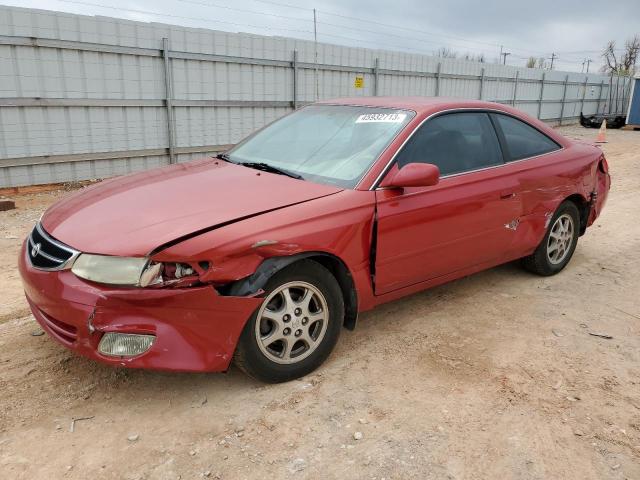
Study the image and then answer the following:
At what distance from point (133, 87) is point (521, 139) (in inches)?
263

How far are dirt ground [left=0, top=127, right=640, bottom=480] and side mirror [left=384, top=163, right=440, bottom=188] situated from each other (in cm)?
107

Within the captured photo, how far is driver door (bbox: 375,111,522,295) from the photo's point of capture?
3330mm

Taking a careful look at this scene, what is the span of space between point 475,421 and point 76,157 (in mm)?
7635

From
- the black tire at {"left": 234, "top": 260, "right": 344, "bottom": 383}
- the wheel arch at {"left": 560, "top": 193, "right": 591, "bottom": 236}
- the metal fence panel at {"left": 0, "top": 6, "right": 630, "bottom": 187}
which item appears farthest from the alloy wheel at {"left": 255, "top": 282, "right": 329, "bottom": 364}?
the metal fence panel at {"left": 0, "top": 6, "right": 630, "bottom": 187}

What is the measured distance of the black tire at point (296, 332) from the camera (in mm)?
2768

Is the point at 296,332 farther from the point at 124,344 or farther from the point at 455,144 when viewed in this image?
the point at 455,144

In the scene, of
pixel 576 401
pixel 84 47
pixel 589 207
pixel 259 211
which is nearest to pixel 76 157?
pixel 84 47

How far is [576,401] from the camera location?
2912 mm

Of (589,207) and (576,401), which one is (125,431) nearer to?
(576,401)

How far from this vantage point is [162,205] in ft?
9.59

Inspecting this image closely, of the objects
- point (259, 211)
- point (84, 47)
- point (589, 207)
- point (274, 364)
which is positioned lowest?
point (274, 364)

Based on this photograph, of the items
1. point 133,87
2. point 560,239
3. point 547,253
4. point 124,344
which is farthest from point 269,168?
point 133,87

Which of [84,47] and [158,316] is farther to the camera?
[84,47]

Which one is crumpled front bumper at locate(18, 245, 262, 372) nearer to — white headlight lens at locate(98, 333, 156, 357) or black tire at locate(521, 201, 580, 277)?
white headlight lens at locate(98, 333, 156, 357)
